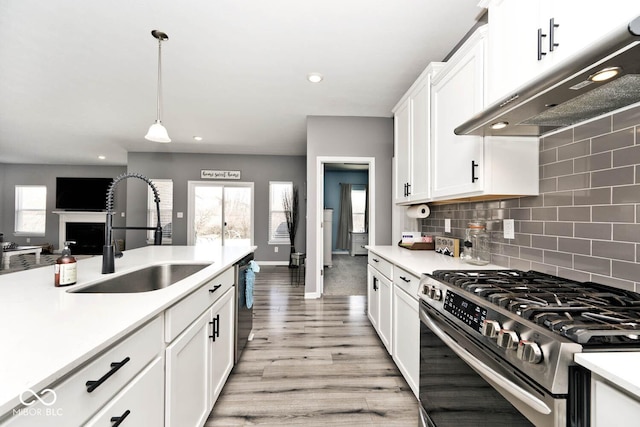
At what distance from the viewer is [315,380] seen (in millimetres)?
1928

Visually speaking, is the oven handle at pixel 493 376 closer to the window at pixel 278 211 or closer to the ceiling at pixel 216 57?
the ceiling at pixel 216 57

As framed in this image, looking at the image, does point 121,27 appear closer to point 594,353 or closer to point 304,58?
point 304,58

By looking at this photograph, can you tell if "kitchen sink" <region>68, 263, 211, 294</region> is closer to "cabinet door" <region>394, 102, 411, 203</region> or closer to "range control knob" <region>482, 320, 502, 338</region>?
"range control knob" <region>482, 320, 502, 338</region>

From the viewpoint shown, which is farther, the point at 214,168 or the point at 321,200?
the point at 214,168

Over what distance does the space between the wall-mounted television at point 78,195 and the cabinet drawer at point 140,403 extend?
8502 mm

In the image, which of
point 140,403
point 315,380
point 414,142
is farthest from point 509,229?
point 140,403

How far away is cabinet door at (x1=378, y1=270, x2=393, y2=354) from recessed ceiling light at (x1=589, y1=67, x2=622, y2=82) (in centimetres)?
159

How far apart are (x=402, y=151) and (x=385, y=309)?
147 cm

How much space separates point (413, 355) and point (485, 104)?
4.84 ft

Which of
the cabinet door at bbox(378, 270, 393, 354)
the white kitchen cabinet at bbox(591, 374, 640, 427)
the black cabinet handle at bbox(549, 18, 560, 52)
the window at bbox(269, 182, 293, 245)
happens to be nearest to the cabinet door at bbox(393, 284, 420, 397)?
the cabinet door at bbox(378, 270, 393, 354)

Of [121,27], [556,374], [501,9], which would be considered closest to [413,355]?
[556,374]

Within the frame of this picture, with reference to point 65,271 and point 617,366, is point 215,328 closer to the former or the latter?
point 65,271

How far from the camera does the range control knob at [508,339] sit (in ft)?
2.58

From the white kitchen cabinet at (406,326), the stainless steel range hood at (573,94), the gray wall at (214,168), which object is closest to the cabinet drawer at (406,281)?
the white kitchen cabinet at (406,326)
